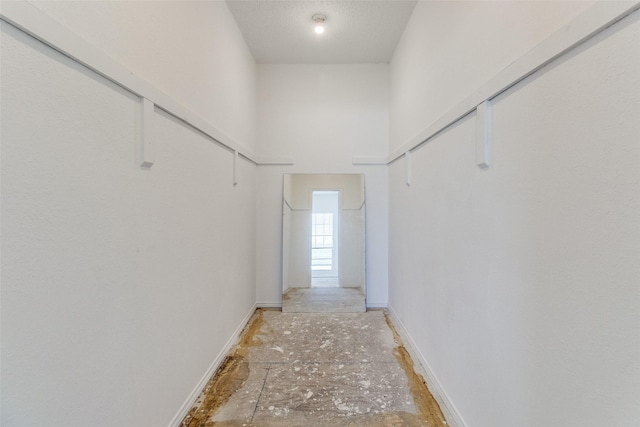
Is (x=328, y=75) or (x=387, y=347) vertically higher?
(x=328, y=75)

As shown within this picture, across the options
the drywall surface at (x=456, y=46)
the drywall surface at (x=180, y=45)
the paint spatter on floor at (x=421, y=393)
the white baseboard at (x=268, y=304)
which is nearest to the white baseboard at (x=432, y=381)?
the paint spatter on floor at (x=421, y=393)

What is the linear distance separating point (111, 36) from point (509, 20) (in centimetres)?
154

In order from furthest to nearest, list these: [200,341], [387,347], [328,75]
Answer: [328,75], [387,347], [200,341]

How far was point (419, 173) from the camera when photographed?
231 centimetres

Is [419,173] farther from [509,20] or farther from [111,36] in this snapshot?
[111,36]

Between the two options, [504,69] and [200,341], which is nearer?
[504,69]

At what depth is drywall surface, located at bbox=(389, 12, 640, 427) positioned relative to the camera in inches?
28.8

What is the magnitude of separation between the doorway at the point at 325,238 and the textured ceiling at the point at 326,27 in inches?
61.3

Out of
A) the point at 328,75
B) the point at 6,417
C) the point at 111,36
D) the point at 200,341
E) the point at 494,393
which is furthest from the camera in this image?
the point at 328,75

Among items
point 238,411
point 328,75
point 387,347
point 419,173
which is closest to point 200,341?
point 238,411

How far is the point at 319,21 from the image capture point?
105 inches

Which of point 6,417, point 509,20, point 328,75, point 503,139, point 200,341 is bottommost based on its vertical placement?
point 200,341

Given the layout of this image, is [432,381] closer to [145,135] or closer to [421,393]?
[421,393]

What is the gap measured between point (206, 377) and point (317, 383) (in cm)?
74
